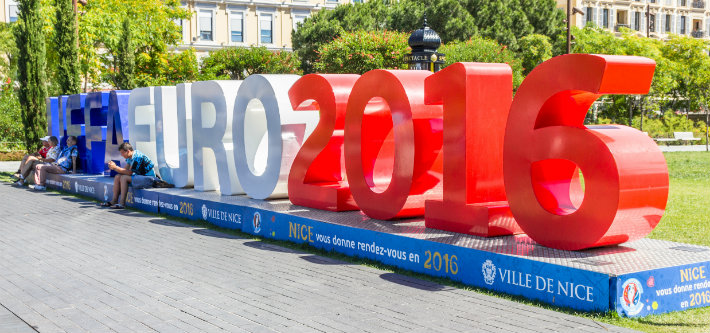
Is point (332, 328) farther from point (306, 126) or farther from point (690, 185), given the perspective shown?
point (690, 185)

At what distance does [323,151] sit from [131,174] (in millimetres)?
5169

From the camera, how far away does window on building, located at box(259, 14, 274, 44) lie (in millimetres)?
55469

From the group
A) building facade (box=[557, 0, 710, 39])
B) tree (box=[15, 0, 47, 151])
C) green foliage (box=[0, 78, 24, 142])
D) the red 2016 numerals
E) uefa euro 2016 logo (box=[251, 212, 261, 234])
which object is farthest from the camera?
building facade (box=[557, 0, 710, 39])

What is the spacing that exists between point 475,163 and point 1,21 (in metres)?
46.8

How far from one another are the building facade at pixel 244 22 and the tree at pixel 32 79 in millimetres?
29966

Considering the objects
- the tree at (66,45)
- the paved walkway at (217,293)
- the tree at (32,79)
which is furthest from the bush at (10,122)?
the paved walkway at (217,293)

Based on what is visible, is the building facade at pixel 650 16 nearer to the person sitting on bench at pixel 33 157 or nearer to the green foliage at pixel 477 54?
the green foliage at pixel 477 54

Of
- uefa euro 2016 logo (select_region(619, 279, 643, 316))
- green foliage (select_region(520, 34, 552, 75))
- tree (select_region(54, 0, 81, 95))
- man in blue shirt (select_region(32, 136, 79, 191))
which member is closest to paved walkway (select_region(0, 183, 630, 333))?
uefa euro 2016 logo (select_region(619, 279, 643, 316))

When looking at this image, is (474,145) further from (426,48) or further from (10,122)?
(10,122)

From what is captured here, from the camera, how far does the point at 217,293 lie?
7250 mm

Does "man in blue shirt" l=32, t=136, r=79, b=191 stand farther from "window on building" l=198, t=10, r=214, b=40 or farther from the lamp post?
"window on building" l=198, t=10, r=214, b=40

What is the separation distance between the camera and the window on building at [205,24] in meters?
53.1

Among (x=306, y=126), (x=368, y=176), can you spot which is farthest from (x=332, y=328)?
(x=306, y=126)

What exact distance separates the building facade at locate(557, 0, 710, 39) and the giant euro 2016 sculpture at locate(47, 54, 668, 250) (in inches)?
2095
